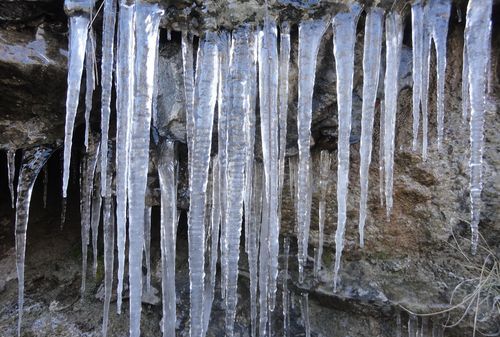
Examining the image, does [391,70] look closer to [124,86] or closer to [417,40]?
[417,40]

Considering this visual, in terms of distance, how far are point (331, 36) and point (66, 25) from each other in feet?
3.98

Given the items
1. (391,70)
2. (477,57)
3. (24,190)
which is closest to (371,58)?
(391,70)

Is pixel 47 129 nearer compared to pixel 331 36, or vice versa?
pixel 331 36

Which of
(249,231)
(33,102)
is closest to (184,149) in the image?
(249,231)

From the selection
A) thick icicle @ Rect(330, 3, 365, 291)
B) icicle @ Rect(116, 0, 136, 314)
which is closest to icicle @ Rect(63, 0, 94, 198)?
icicle @ Rect(116, 0, 136, 314)

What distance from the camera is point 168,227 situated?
207 cm

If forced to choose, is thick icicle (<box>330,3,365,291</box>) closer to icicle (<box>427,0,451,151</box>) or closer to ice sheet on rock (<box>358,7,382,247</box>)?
ice sheet on rock (<box>358,7,382,247</box>)

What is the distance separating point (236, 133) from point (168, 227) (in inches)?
26.6

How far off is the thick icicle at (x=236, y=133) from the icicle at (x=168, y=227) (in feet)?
1.37

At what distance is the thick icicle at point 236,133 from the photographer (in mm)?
1710

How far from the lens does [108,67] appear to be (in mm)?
1623

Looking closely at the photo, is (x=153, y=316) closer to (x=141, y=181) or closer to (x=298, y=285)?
(x=298, y=285)

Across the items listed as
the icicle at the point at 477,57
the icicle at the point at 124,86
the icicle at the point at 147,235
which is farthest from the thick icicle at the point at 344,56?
the icicle at the point at 147,235

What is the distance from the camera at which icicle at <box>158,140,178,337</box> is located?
6.79ft
